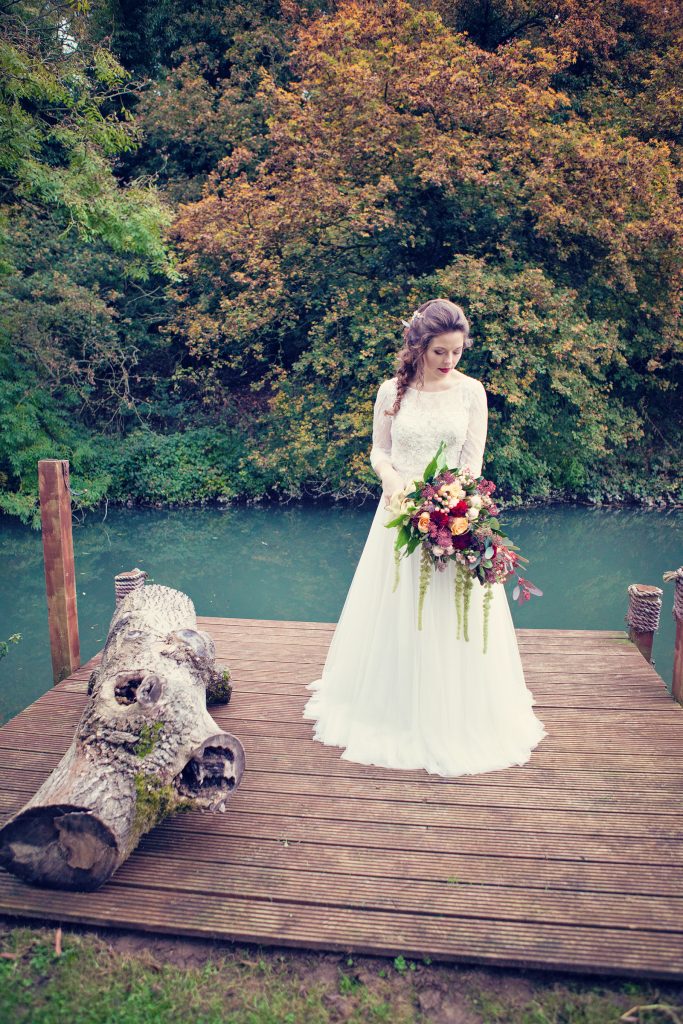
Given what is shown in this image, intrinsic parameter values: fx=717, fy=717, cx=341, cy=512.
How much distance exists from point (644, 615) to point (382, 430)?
2427mm

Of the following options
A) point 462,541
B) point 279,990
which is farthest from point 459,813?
point 462,541

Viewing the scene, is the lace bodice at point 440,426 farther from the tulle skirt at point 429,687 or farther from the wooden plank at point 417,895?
the wooden plank at point 417,895

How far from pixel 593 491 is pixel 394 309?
208 inches

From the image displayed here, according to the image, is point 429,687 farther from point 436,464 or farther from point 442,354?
point 442,354

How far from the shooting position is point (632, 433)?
13.0 m

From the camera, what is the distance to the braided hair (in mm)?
3541

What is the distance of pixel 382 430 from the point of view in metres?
4.03

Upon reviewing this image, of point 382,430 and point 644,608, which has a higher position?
point 382,430

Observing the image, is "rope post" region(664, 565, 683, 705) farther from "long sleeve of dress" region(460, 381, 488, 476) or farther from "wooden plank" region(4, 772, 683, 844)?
"long sleeve of dress" region(460, 381, 488, 476)

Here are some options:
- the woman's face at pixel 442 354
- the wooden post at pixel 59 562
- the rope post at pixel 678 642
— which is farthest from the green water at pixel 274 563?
the woman's face at pixel 442 354

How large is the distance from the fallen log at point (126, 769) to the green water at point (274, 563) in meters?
3.19

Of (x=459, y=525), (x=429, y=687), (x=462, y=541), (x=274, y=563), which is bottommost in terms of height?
(x=274, y=563)

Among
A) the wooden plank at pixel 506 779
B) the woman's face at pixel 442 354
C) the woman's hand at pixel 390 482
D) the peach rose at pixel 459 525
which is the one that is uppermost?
the woman's face at pixel 442 354

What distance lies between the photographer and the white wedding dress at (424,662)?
11.9ft
